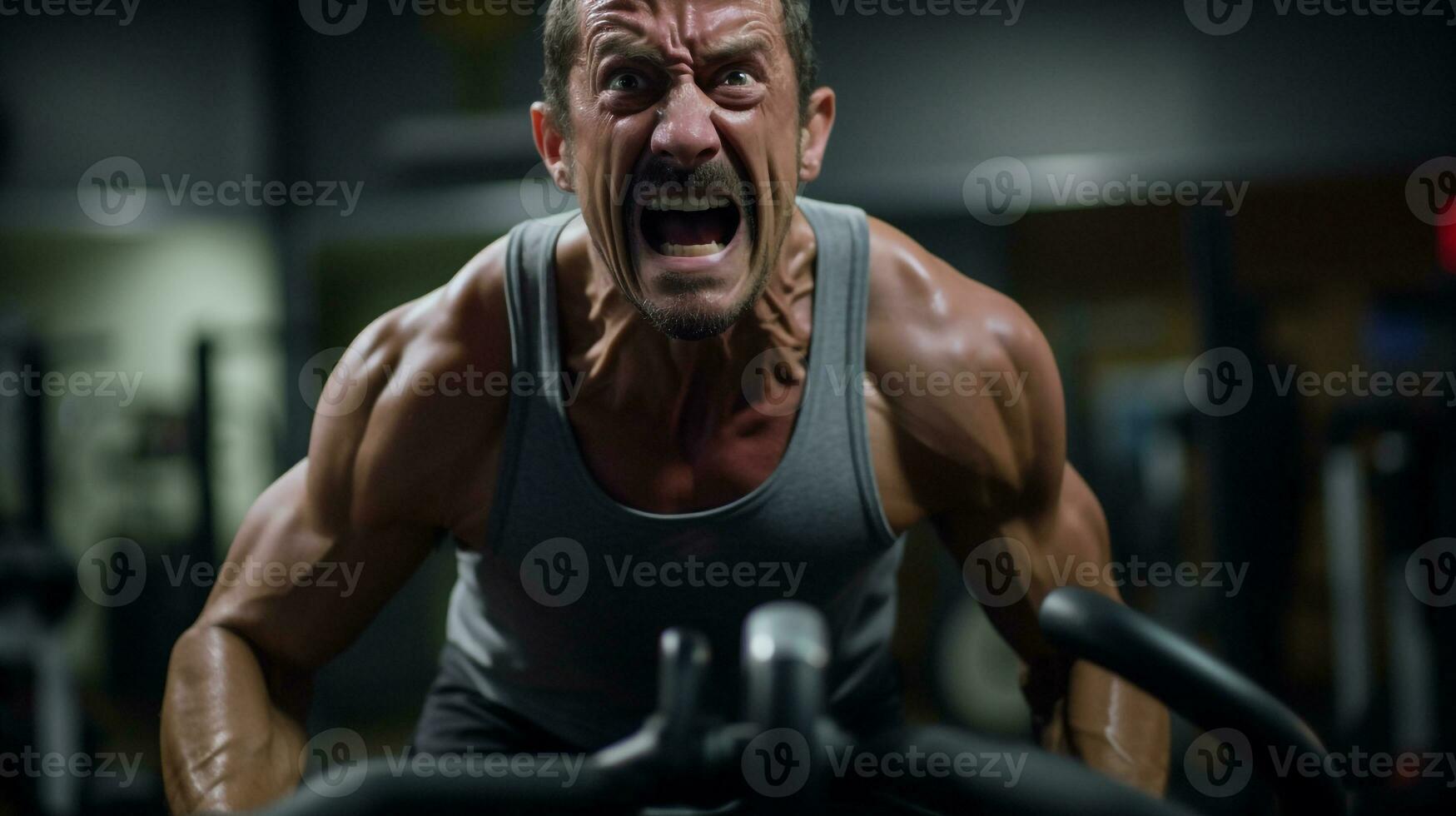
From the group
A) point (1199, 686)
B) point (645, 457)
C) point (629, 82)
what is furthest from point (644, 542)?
point (1199, 686)

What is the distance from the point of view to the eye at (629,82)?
41.7 inches

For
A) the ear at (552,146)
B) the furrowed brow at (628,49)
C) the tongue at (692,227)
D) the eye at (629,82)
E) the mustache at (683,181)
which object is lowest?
the tongue at (692,227)

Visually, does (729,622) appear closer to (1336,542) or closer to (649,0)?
(649,0)

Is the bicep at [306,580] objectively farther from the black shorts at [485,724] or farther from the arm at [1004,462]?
the arm at [1004,462]

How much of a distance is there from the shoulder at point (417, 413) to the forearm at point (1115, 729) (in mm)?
642

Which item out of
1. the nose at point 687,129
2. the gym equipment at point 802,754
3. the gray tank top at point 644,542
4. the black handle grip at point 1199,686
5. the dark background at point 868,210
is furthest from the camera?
the dark background at point 868,210

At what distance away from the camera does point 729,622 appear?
1.20 meters

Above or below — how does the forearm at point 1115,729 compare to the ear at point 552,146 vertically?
below

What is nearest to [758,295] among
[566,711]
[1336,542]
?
[566,711]

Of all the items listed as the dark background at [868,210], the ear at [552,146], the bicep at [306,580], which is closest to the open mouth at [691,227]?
the ear at [552,146]

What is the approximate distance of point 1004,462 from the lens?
48.4 inches

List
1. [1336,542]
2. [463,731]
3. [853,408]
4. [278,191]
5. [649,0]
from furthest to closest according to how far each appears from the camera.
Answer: [278,191], [1336,542], [463,731], [853,408], [649,0]

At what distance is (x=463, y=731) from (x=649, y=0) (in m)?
0.80

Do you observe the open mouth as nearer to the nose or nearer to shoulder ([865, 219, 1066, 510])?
the nose
